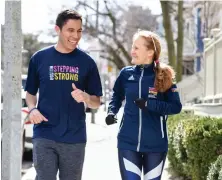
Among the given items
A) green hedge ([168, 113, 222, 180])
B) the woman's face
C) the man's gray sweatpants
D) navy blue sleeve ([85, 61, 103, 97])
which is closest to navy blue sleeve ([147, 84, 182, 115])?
the woman's face

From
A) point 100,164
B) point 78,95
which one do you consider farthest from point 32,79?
point 100,164

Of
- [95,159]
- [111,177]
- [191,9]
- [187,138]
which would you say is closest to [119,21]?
[191,9]

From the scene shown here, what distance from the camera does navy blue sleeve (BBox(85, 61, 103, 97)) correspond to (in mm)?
4457

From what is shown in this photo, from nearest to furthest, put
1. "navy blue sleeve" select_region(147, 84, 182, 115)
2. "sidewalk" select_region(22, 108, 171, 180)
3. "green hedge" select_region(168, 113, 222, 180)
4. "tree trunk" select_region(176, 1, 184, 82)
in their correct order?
1. "navy blue sleeve" select_region(147, 84, 182, 115)
2. "green hedge" select_region(168, 113, 222, 180)
3. "sidewalk" select_region(22, 108, 171, 180)
4. "tree trunk" select_region(176, 1, 184, 82)

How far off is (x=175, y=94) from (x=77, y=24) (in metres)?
1.00

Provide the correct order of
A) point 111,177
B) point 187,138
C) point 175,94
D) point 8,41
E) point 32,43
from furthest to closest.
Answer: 1. point 32,43
2. point 111,177
3. point 187,138
4. point 175,94
5. point 8,41

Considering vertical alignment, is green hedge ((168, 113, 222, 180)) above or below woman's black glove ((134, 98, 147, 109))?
below

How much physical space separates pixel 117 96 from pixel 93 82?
382 millimetres

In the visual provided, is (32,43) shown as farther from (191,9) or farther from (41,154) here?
(41,154)

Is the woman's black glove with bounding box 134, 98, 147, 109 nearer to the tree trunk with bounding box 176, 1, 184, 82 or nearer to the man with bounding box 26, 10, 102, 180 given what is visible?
the man with bounding box 26, 10, 102, 180

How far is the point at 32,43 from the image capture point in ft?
222

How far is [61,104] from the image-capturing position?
169 inches

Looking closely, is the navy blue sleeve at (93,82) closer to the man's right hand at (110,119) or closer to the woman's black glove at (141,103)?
the man's right hand at (110,119)

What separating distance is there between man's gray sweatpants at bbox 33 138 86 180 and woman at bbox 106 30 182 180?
42 centimetres
